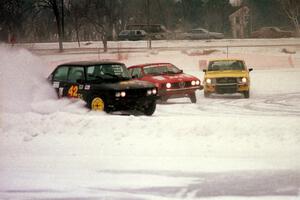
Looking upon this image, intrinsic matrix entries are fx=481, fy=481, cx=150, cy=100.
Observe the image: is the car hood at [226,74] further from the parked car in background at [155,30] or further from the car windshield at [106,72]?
the parked car in background at [155,30]

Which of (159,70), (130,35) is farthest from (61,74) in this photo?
(130,35)

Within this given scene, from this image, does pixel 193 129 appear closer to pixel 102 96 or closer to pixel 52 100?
pixel 102 96

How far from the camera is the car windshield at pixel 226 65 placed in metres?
16.3

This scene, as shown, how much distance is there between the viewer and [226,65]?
53.9ft

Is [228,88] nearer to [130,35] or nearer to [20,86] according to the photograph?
[20,86]

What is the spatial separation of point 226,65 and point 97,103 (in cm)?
719

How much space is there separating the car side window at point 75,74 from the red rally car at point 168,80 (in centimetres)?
296

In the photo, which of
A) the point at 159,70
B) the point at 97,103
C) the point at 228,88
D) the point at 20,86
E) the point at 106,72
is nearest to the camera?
the point at 97,103

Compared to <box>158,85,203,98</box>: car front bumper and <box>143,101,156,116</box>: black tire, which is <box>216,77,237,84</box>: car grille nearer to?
<box>158,85,203,98</box>: car front bumper

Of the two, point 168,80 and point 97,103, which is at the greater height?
point 168,80

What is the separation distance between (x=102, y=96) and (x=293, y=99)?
746 centimetres

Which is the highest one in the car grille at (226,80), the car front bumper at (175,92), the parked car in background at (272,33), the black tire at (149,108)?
the parked car in background at (272,33)

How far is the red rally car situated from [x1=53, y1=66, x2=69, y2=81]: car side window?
2852 millimetres

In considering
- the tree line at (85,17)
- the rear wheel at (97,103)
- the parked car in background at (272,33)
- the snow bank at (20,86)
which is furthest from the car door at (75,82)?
the parked car in background at (272,33)
